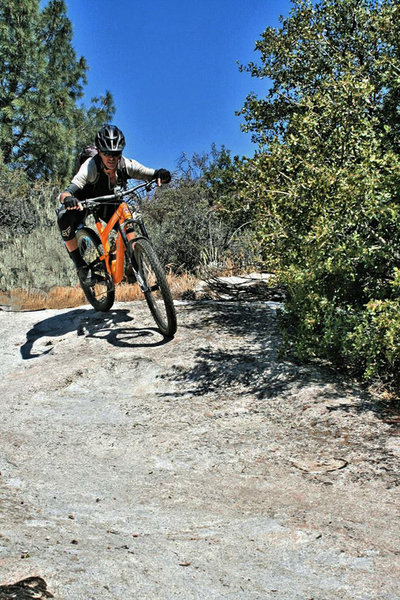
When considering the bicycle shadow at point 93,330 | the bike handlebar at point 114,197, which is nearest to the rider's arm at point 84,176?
the bike handlebar at point 114,197

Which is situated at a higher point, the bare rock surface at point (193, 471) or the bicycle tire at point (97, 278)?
the bicycle tire at point (97, 278)

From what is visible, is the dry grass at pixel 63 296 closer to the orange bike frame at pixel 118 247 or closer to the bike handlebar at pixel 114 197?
the orange bike frame at pixel 118 247

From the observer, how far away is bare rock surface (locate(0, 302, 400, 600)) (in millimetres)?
2195

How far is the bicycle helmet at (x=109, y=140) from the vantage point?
6266mm

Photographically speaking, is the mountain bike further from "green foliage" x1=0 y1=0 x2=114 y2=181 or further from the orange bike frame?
"green foliage" x1=0 y1=0 x2=114 y2=181

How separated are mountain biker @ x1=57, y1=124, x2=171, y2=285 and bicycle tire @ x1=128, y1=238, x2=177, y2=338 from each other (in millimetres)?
268

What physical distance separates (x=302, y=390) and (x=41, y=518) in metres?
2.65

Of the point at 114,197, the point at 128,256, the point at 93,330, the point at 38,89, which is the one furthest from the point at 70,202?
the point at 38,89

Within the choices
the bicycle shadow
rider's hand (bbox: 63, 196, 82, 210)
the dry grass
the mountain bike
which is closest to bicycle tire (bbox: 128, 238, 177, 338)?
the mountain bike

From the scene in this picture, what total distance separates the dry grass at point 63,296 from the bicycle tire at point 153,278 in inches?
84.7

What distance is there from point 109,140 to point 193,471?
3972mm

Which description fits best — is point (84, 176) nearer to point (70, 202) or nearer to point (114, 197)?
point (114, 197)

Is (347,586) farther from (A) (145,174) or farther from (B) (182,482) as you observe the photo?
(A) (145,174)

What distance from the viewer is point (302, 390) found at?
4.80m
